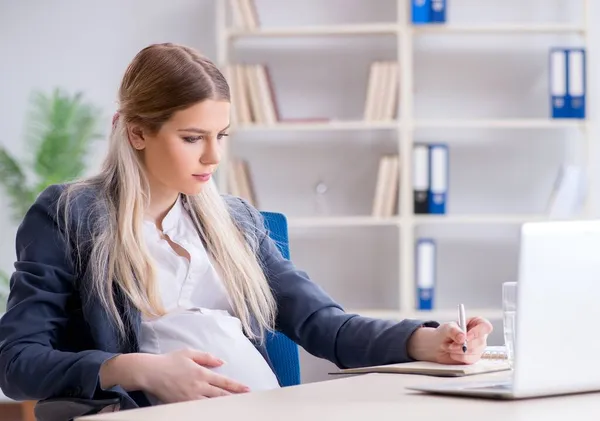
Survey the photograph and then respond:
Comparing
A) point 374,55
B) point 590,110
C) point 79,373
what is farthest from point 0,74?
point 79,373

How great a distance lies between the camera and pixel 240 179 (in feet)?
13.9

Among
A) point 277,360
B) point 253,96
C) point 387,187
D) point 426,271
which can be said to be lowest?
point 426,271

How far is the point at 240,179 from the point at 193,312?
2.48 metres

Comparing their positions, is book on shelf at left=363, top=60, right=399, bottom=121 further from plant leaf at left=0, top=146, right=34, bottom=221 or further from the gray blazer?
the gray blazer

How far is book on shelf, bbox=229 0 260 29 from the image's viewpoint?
421 centimetres

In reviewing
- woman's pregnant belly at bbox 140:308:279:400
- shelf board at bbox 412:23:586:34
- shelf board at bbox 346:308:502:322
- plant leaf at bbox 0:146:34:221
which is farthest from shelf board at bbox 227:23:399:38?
woman's pregnant belly at bbox 140:308:279:400

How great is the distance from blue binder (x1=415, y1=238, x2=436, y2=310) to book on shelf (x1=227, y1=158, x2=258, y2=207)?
75 cm

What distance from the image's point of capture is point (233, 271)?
189cm

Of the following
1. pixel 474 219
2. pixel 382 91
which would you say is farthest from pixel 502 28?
pixel 474 219

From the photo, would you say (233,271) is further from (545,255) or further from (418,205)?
(418,205)

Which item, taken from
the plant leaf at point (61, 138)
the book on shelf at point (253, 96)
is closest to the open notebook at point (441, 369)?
the book on shelf at point (253, 96)

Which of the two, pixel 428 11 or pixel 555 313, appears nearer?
pixel 555 313

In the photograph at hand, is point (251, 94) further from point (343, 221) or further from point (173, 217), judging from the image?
point (173, 217)

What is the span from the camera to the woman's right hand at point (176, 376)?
4.81ft
